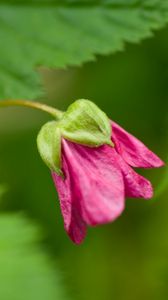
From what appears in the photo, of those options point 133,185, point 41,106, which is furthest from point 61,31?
point 133,185

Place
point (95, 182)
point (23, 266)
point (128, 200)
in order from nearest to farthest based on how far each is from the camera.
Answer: point (95, 182), point (23, 266), point (128, 200)

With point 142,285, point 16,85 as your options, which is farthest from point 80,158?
point 142,285

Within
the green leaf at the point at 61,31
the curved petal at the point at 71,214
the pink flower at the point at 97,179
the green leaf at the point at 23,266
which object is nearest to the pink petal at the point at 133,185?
the pink flower at the point at 97,179

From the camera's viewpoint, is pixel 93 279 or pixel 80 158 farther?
pixel 93 279

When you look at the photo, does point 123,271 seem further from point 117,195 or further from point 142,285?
point 117,195

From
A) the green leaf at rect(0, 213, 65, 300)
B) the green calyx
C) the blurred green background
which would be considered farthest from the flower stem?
the blurred green background

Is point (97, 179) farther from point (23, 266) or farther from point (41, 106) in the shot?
point (23, 266)
